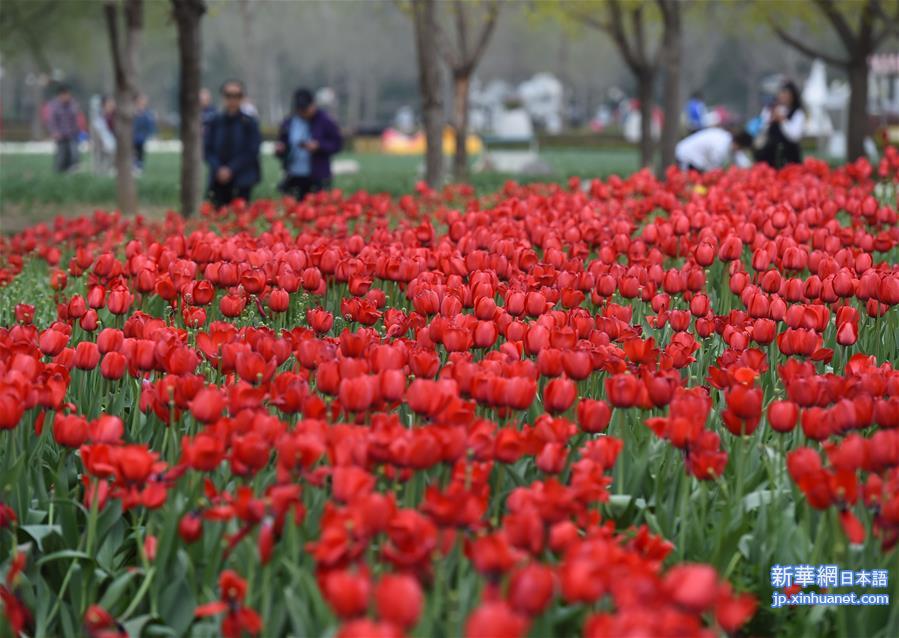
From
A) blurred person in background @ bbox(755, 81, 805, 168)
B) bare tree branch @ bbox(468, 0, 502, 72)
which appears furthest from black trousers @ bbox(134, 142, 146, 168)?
blurred person in background @ bbox(755, 81, 805, 168)

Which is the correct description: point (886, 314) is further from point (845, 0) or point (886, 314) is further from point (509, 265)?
point (845, 0)

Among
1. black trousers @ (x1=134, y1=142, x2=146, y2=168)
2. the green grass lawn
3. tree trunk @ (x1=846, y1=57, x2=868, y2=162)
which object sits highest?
tree trunk @ (x1=846, y1=57, x2=868, y2=162)

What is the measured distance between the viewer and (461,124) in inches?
889

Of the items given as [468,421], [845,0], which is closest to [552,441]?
[468,421]

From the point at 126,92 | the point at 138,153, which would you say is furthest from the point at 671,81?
the point at 138,153

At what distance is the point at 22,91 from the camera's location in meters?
81.4

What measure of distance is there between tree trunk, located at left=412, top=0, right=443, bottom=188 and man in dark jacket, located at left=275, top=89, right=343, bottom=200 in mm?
2480

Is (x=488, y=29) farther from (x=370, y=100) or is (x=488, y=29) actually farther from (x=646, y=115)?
(x=370, y=100)

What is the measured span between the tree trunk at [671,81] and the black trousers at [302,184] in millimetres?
5890

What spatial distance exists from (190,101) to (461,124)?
1073 centimetres

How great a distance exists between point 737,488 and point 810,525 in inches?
6.6

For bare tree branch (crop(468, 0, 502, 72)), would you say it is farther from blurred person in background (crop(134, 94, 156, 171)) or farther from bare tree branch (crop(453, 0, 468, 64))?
blurred person in background (crop(134, 94, 156, 171))

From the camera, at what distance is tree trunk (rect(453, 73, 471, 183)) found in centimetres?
2119

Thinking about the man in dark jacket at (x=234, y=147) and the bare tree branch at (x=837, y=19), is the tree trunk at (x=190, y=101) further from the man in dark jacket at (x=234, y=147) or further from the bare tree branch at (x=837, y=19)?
the bare tree branch at (x=837, y=19)
